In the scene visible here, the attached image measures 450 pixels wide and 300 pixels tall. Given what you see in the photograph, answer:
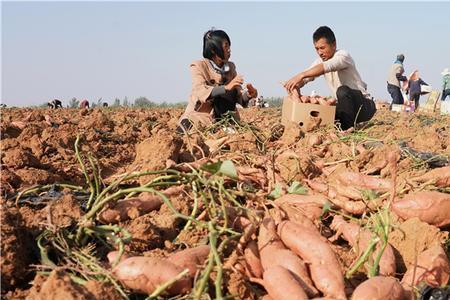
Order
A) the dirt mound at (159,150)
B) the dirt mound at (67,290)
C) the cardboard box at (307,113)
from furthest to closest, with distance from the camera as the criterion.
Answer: the cardboard box at (307,113)
the dirt mound at (159,150)
the dirt mound at (67,290)

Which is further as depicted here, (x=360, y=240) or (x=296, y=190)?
(x=296, y=190)

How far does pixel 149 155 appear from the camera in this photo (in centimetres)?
286

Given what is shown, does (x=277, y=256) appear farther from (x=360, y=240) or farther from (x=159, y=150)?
(x=159, y=150)

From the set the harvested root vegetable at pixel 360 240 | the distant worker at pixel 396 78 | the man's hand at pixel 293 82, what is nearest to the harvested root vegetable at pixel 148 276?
the harvested root vegetable at pixel 360 240

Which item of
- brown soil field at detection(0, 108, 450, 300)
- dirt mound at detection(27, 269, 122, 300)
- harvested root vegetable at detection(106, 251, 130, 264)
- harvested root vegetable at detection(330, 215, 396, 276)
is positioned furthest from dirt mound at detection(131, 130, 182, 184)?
dirt mound at detection(27, 269, 122, 300)

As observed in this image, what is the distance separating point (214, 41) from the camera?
5.09m

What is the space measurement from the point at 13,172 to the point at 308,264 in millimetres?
1699

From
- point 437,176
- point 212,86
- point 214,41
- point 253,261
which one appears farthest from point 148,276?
point 214,41

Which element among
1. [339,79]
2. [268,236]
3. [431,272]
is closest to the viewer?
[431,272]

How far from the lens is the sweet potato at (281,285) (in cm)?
167

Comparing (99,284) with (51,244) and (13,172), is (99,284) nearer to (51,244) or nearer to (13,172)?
(51,244)

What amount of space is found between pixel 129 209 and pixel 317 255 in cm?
79

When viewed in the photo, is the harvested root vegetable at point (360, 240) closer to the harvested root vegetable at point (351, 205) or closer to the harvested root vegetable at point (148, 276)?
the harvested root vegetable at point (351, 205)

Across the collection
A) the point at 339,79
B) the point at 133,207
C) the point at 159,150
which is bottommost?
the point at 133,207
